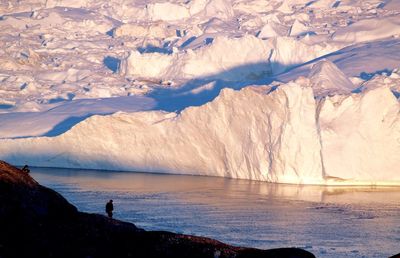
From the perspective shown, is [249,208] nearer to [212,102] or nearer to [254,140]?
[254,140]

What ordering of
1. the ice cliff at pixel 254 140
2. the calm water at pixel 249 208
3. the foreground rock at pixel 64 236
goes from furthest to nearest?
the ice cliff at pixel 254 140 < the calm water at pixel 249 208 < the foreground rock at pixel 64 236

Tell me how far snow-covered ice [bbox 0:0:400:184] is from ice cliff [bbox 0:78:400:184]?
0.12 feet

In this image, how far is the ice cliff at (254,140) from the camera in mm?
30406

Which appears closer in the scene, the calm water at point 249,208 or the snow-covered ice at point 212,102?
the calm water at point 249,208

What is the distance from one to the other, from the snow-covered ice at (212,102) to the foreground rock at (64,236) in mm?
20814

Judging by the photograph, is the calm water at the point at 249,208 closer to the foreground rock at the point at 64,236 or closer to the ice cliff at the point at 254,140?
the ice cliff at the point at 254,140

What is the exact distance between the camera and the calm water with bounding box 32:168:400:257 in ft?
63.1

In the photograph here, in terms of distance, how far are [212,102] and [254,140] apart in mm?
2151

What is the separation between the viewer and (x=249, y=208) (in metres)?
24.3

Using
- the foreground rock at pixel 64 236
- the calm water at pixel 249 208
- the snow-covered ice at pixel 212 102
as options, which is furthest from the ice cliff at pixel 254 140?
the foreground rock at pixel 64 236

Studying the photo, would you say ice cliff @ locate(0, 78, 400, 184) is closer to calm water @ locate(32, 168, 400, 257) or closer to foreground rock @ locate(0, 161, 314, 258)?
calm water @ locate(32, 168, 400, 257)

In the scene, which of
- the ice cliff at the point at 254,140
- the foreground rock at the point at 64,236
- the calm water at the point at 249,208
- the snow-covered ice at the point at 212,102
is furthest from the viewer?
the snow-covered ice at the point at 212,102

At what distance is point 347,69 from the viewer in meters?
46.8

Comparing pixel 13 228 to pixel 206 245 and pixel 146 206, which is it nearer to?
pixel 206 245
